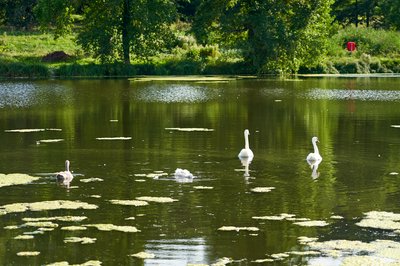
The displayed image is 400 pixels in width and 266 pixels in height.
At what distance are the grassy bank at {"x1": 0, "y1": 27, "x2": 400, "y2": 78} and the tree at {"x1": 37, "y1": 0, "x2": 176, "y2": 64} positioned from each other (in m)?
1.19

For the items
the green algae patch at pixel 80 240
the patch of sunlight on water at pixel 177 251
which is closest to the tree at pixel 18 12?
the green algae patch at pixel 80 240

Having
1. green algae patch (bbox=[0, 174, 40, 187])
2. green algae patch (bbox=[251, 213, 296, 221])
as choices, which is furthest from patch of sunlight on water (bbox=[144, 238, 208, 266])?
green algae patch (bbox=[0, 174, 40, 187])

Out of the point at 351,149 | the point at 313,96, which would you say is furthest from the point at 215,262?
the point at 313,96

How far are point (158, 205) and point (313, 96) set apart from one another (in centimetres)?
3026

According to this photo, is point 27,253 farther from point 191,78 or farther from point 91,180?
point 191,78

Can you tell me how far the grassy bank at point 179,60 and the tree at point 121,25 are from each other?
3.92ft

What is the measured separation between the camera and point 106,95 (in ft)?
159

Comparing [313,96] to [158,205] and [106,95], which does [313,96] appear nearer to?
[106,95]

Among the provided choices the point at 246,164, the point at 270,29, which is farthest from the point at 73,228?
the point at 270,29

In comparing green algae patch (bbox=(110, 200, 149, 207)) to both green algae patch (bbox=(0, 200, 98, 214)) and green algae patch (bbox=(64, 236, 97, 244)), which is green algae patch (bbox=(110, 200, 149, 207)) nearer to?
green algae patch (bbox=(0, 200, 98, 214))

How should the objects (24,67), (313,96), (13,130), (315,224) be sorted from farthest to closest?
(24,67) → (313,96) → (13,130) → (315,224)

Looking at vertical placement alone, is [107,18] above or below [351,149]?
above

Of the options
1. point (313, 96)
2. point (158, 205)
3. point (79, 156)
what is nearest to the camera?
point (158, 205)

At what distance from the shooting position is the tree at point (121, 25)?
218 ft
